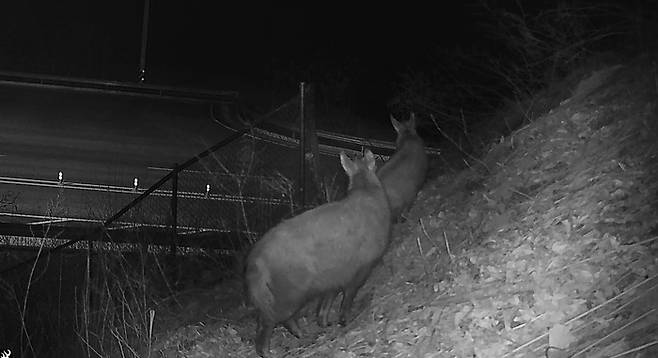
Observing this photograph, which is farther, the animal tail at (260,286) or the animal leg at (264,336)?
the animal leg at (264,336)

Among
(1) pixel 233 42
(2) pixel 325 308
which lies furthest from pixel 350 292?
(1) pixel 233 42

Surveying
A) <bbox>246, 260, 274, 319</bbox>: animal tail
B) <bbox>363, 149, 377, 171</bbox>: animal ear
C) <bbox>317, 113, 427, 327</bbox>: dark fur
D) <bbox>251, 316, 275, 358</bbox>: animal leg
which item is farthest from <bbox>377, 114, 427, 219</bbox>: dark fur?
<bbox>246, 260, 274, 319</bbox>: animal tail

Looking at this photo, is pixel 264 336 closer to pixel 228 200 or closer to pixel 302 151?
pixel 302 151

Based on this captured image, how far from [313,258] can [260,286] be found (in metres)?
0.37

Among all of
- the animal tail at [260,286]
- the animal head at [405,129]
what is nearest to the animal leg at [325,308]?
the animal tail at [260,286]

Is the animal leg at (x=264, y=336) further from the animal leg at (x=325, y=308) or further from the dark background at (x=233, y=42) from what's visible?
the dark background at (x=233, y=42)

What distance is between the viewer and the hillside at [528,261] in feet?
15.8

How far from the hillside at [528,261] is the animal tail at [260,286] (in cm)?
46

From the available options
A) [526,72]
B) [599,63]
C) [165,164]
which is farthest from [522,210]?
[165,164]

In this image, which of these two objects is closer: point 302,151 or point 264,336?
point 264,336

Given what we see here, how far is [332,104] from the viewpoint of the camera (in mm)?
21297

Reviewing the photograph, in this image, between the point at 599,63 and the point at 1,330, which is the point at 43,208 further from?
the point at 599,63

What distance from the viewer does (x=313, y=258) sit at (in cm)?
645

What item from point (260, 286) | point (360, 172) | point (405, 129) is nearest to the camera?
point (260, 286)
